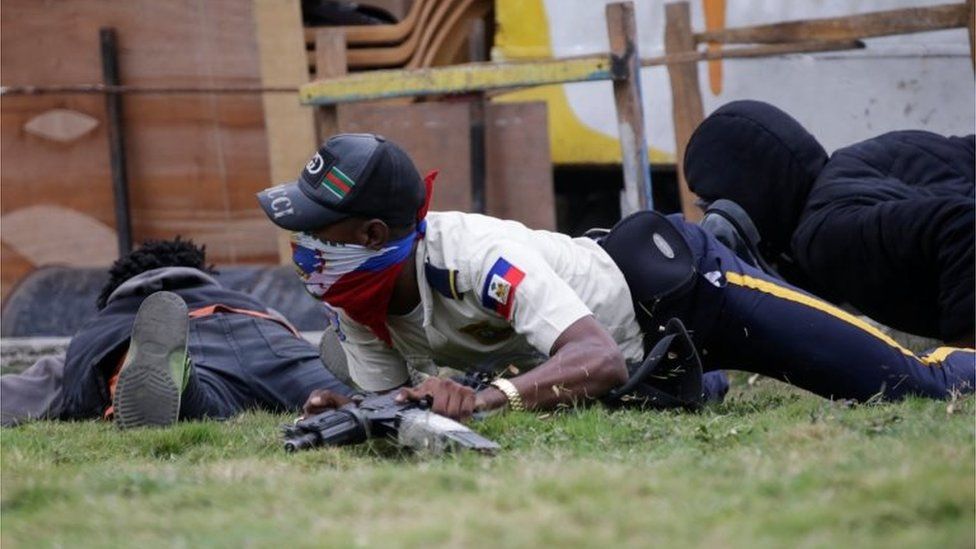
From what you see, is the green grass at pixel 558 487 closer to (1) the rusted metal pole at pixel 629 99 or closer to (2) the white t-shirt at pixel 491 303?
(2) the white t-shirt at pixel 491 303

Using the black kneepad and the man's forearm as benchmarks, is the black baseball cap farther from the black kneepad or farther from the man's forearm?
the black kneepad

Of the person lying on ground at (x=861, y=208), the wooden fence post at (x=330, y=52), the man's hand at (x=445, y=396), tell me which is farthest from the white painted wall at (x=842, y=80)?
the man's hand at (x=445, y=396)

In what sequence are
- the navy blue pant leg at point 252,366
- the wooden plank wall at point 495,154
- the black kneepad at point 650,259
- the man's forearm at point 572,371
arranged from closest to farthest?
the man's forearm at point 572,371 → the black kneepad at point 650,259 → the navy blue pant leg at point 252,366 → the wooden plank wall at point 495,154

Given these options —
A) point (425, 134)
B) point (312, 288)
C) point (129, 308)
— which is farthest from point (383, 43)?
point (312, 288)

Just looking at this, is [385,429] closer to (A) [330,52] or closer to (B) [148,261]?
(B) [148,261]

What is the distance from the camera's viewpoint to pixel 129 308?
7172mm

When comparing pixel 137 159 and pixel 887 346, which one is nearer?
pixel 887 346

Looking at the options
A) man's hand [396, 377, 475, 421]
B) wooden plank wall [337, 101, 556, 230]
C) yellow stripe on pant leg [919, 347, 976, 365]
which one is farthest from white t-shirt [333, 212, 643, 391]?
wooden plank wall [337, 101, 556, 230]

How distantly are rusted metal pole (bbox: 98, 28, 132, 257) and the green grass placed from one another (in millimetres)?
5595

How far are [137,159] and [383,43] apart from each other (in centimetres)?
185

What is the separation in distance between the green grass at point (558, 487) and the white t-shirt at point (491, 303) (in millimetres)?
366

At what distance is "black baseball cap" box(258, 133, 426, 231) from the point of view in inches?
205

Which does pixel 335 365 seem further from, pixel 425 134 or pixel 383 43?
pixel 383 43

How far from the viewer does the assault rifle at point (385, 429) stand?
15.5 feet
